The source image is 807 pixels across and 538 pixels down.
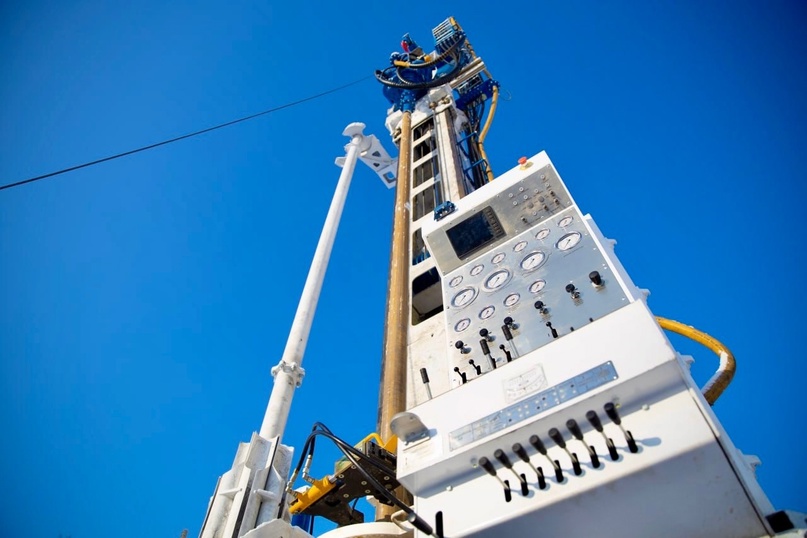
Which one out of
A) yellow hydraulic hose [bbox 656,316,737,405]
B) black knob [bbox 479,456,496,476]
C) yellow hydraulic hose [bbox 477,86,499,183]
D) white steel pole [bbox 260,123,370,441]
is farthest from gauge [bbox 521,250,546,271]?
yellow hydraulic hose [bbox 477,86,499,183]

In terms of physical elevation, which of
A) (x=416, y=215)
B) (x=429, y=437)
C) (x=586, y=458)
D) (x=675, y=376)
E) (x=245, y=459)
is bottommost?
(x=586, y=458)

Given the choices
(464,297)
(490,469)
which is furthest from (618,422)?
(464,297)

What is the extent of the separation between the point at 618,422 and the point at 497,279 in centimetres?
163

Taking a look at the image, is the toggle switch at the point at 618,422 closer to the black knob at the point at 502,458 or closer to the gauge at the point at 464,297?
the black knob at the point at 502,458

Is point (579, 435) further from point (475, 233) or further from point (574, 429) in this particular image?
point (475, 233)

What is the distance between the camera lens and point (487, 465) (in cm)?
215

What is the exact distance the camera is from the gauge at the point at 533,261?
327 cm

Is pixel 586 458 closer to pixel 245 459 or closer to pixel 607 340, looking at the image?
pixel 607 340

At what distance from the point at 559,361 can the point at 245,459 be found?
1.92 meters

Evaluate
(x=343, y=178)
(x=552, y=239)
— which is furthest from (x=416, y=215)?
(x=552, y=239)

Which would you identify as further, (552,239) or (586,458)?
(552,239)

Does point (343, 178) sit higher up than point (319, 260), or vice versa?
point (343, 178)

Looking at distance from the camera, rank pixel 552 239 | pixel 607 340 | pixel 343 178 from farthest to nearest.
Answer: pixel 343 178 → pixel 552 239 → pixel 607 340

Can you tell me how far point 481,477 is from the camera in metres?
2.20
